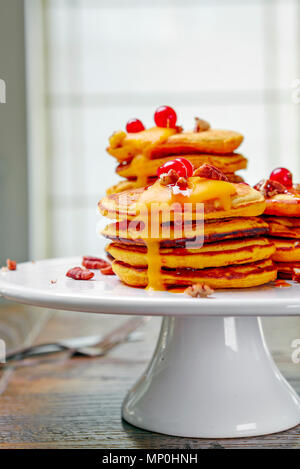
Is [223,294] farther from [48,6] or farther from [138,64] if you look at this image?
[48,6]

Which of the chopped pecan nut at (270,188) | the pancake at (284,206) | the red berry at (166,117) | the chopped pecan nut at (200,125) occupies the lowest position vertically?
the pancake at (284,206)

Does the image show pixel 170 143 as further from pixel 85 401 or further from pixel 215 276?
pixel 85 401

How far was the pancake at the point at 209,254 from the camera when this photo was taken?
1.07 meters

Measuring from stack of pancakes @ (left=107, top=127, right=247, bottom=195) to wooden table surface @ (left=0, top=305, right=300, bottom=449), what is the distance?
54 cm

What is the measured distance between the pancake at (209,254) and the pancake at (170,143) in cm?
31

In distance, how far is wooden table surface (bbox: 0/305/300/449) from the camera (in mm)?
1167

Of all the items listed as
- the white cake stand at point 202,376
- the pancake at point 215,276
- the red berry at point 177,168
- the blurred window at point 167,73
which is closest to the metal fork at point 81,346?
the white cake stand at point 202,376

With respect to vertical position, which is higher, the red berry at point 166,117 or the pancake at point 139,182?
the red berry at point 166,117

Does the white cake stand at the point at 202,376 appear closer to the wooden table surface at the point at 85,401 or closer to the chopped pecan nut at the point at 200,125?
the wooden table surface at the point at 85,401
